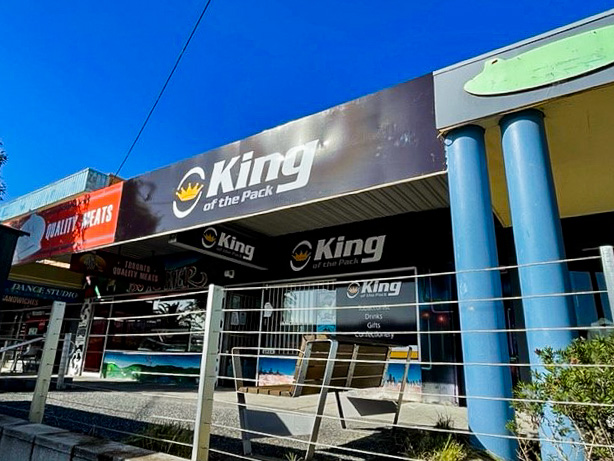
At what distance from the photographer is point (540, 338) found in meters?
3.12

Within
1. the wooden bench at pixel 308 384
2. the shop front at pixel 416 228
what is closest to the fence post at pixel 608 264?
the shop front at pixel 416 228

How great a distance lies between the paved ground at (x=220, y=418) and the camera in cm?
360

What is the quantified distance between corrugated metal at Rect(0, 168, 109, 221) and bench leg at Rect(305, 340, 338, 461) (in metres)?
20.1

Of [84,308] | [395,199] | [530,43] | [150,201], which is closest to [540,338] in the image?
[530,43]

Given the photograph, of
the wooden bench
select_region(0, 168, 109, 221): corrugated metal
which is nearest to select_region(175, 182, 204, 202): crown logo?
the wooden bench

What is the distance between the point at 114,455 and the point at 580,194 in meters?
6.24

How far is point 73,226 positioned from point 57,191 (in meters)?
15.5

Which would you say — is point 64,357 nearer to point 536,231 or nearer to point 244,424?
point 244,424

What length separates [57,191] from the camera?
877 inches

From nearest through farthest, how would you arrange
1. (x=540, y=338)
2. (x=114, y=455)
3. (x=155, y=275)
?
(x=114, y=455)
(x=540, y=338)
(x=155, y=275)

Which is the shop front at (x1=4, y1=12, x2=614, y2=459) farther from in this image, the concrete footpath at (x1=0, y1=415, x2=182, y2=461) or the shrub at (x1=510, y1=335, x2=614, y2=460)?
the concrete footpath at (x1=0, y1=415, x2=182, y2=461)

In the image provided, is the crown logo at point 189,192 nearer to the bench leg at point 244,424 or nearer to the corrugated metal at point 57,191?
the bench leg at point 244,424

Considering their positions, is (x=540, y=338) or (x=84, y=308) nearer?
(x=540, y=338)

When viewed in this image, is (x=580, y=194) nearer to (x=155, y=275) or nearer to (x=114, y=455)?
(x=114, y=455)
